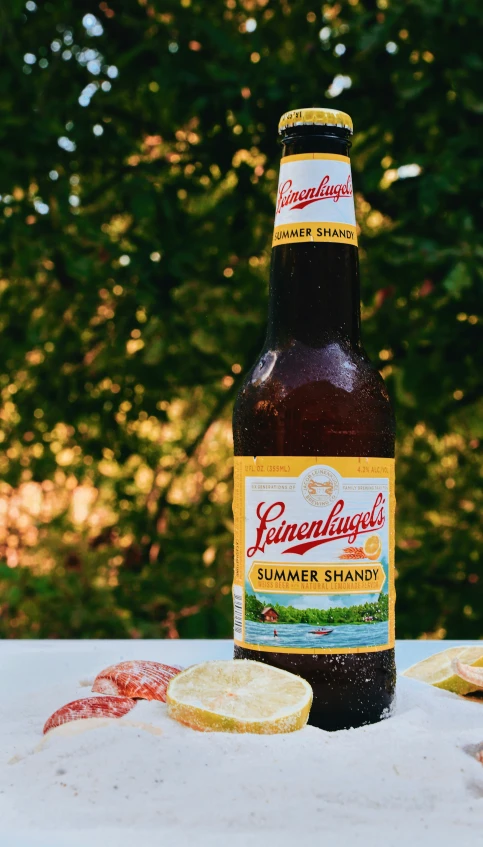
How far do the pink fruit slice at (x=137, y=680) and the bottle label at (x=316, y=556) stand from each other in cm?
16

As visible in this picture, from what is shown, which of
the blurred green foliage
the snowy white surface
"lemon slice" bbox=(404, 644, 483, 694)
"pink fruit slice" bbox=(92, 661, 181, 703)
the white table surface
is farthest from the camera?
the blurred green foliage

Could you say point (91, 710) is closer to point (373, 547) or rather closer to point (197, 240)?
point (373, 547)

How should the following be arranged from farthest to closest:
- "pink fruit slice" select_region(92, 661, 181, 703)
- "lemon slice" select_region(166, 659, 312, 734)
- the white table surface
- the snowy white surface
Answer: the white table surface → "pink fruit slice" select_region(92, 661, 181, 703) → "lemon slice" select_region(166, 659, 312, 734) → the snowy white surface

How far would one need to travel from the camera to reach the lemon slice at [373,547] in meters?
1.48

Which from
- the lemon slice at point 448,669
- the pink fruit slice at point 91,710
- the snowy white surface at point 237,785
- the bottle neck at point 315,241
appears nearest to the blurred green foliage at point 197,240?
the bottle neck at point 315,241

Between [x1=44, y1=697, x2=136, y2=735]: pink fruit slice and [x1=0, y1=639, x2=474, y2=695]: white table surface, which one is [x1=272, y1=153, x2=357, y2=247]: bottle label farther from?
[x1=0, y1=639, x2=474, y2=695]: white table surface

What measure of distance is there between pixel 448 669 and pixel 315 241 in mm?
790

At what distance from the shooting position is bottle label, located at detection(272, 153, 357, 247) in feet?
5.17

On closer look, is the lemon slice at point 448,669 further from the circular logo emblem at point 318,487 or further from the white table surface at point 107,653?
the circular logo emblem at point 318,487

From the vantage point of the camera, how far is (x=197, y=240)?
264cm

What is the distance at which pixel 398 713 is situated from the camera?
1550mm

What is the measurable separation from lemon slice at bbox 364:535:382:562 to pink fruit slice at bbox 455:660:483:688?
1.05 ft

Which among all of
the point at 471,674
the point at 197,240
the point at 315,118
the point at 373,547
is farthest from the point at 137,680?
the point at 197,240

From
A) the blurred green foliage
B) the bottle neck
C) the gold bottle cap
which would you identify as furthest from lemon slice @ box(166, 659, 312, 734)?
the blurred green foliage
